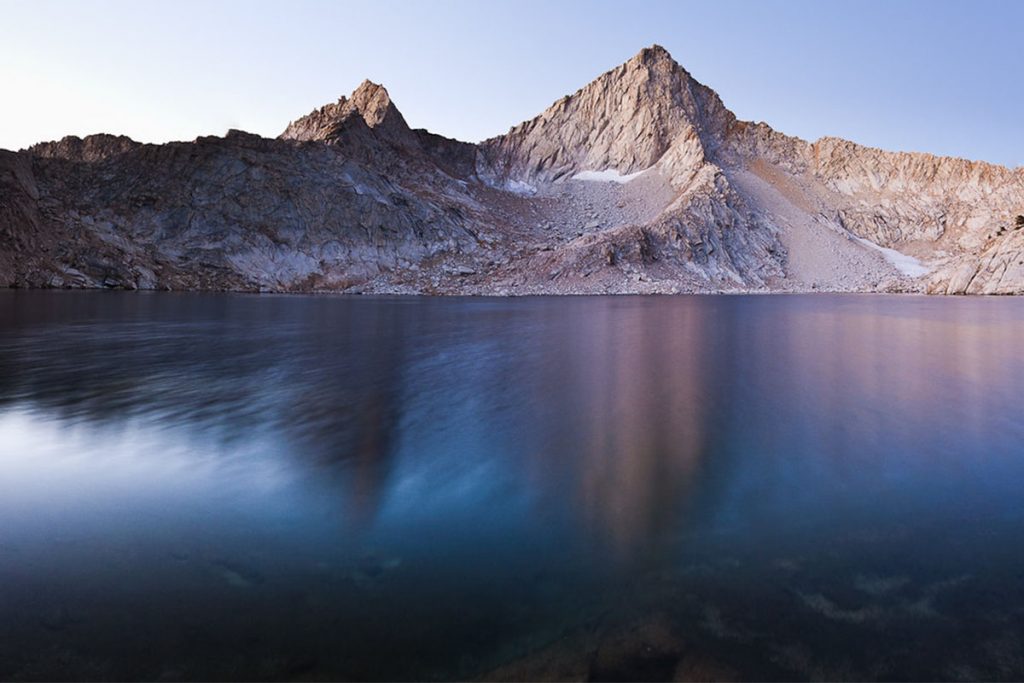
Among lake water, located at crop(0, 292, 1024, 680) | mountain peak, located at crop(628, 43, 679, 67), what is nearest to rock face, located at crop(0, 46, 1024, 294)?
mountain peak, located at crop(628, 43, 679, 67)

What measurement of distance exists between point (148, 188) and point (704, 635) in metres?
79.2

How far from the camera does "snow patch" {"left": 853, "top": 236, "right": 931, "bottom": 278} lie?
86.1 metres

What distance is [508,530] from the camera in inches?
188

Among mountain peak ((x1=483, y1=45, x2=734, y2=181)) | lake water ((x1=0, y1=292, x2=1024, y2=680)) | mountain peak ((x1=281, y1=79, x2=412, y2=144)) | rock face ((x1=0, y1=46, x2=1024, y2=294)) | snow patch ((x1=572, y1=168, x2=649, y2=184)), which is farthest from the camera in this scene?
mountain peak ((x1=483, y1=45, x2=734, y2=181))

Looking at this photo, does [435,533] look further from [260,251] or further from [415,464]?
[260,251]

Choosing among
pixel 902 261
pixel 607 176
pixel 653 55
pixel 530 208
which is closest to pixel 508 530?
pixel 530 208

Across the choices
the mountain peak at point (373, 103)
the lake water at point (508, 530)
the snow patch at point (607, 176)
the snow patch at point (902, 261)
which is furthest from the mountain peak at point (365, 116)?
the lake water at point (508, 530)

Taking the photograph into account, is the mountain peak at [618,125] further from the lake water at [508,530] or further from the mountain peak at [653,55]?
the lake water at [508,530]

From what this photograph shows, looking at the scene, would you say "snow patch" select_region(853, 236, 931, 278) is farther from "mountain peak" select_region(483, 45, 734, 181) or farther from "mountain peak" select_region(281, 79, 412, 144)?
"mountain peak" select_region(281, 79, 412, 144)

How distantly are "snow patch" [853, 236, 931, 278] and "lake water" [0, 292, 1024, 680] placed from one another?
9216cm

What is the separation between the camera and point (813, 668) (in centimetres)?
311

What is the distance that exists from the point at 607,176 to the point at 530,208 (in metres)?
18.0

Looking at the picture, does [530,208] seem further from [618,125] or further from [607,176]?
[618,125]

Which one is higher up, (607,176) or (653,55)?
(653,55)
